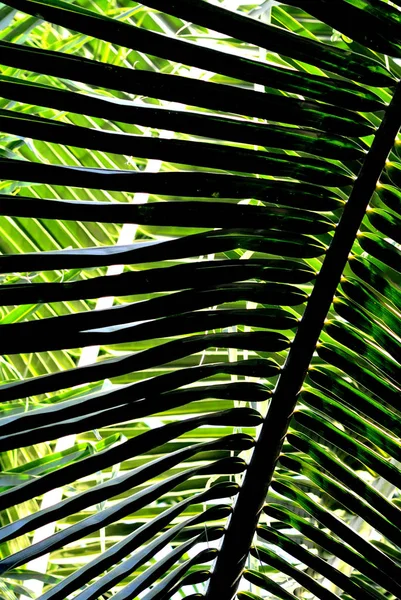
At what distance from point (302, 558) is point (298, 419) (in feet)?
0.43

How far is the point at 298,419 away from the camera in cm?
66

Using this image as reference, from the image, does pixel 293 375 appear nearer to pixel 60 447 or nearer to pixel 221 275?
pixel 221 275

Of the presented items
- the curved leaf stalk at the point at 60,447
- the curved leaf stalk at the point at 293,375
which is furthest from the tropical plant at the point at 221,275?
the curved leaf stalk at the point at 60,447

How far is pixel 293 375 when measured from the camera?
626 mm

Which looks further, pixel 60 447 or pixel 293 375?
pixel 60 447

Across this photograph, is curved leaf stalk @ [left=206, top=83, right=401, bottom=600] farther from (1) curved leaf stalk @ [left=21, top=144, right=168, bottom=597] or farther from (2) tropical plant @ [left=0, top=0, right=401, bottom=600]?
(1) curved leaf stalk @ [left=21, top=144, right=168, bottom=597]

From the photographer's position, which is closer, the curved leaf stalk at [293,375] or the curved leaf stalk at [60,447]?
the curved leaf stalk at [293,375]

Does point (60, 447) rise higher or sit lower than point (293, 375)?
higher

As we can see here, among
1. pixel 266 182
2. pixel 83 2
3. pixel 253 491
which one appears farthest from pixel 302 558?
pixel 83 2

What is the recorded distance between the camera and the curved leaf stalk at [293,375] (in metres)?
0.56

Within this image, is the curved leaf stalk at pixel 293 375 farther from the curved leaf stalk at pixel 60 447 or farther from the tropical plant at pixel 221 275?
the curved leaf stalk at pixel 60 447

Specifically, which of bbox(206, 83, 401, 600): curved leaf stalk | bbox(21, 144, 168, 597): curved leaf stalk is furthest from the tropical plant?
bbox(21, 144, 168, 597): curved leaf stalk

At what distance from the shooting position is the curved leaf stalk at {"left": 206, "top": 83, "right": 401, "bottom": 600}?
56cm

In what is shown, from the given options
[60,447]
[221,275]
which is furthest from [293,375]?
[60,447]
